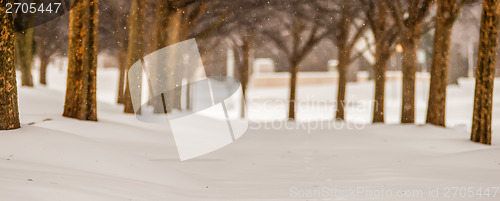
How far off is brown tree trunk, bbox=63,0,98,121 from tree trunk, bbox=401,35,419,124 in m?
8.68

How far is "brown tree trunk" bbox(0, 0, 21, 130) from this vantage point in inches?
307

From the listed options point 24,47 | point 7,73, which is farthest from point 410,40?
Result: point 24,47

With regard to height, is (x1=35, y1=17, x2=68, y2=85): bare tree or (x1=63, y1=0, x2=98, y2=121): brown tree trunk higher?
(x1=35, y1=17, x2=68, y2=85): bare tree

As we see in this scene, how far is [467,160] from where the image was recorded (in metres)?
8.50

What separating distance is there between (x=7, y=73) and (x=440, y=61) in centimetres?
1055

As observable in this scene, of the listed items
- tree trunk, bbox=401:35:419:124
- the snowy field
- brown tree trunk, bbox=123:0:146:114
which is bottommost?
the snowy field

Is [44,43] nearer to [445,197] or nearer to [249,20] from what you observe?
[249,20]

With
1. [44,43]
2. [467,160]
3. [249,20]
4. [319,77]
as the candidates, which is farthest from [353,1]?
[319,77]

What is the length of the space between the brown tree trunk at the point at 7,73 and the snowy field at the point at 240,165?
296 mm

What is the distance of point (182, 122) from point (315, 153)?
509 cm

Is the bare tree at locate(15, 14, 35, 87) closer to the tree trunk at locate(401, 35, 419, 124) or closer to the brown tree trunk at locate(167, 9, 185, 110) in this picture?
the brown tree trunk at locate(167, 9, 185, 110)

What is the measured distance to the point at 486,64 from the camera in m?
10.3

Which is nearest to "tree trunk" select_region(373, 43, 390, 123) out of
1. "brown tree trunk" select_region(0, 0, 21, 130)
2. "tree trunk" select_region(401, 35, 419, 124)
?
"tree trunk" select_region(401, 35, 419, 124)

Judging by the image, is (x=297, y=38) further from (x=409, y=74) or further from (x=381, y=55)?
(x=409, y=74)
